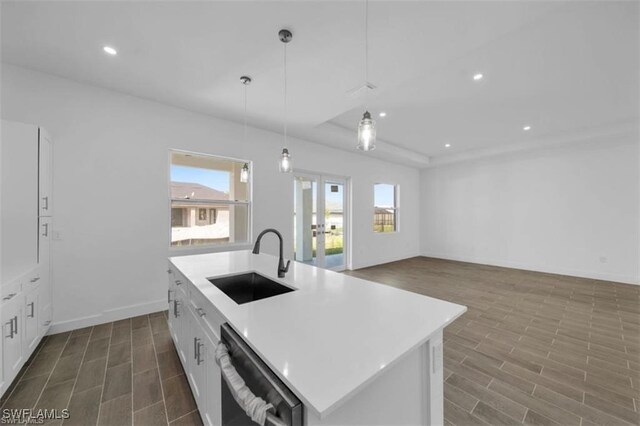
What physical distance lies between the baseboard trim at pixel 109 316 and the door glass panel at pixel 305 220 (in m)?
2.42

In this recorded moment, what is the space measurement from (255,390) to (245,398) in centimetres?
8

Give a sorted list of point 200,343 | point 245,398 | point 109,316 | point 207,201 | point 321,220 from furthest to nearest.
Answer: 1. point 321,220
2. point 207,201
3. point 109,316
4. point 200,343
5. point 245,398

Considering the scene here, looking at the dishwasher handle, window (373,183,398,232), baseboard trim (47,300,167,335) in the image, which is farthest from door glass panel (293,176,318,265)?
the dishwasher handle

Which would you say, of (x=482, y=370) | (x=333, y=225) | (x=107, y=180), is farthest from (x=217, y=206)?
(x=482, y=370)

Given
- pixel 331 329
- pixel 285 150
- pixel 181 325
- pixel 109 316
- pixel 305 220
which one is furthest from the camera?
pixel 305 220

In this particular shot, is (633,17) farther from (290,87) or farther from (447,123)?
(290,87)

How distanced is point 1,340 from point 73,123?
2.33m

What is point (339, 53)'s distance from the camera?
2264 millimetres

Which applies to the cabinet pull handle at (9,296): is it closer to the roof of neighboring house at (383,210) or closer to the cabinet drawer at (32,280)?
the cabinet drawer at (32,280)

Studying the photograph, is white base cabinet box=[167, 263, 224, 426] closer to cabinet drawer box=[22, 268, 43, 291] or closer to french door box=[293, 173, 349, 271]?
cabinet drawer box=[22, 268, 43, 291]

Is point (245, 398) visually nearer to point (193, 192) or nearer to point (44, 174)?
point (44, 174)

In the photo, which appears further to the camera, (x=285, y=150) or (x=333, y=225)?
(x=333, y=225)

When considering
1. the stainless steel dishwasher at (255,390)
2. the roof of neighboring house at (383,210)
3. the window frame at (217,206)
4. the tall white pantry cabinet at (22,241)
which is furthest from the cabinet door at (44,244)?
the roof of neighboring house at (383,210)

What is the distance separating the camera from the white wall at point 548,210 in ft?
15.5
